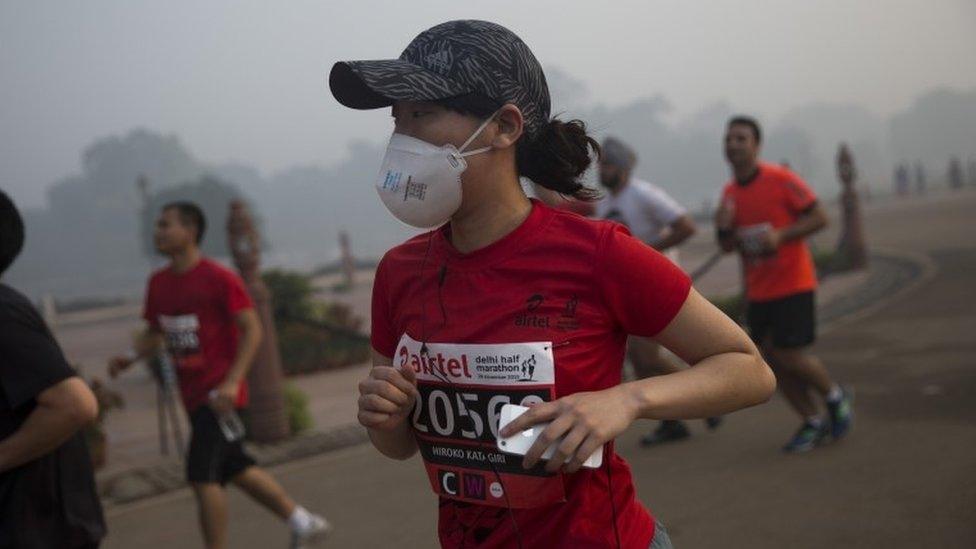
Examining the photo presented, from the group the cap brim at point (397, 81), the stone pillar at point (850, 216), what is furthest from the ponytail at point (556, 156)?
the stone pillar at point (850, 216)

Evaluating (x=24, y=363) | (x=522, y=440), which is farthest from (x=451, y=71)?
(x=24, y=363)

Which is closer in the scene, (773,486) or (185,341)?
(185,341)

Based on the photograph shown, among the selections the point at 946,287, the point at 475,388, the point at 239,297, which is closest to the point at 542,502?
the point at 475,388

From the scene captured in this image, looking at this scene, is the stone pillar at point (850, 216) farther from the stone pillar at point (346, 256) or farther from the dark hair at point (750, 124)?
the stone pillar at point (346, 256)

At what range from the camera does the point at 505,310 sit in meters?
2.08

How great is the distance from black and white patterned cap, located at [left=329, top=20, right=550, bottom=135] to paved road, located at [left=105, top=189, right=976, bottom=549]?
3.38 metres

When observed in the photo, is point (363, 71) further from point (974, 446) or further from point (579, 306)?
point (974, 446)

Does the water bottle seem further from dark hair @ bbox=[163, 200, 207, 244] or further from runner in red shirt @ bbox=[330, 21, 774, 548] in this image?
runner in red shirt @ bbox=[330, 21, 774, 548]

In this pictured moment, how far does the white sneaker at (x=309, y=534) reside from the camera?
526cm

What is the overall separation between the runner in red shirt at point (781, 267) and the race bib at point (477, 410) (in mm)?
4361

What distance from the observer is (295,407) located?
27.5 feet

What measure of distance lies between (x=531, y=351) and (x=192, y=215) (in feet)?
12.5

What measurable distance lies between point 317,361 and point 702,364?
10.6 m

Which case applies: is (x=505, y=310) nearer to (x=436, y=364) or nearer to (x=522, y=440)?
(x=436, y=364)
